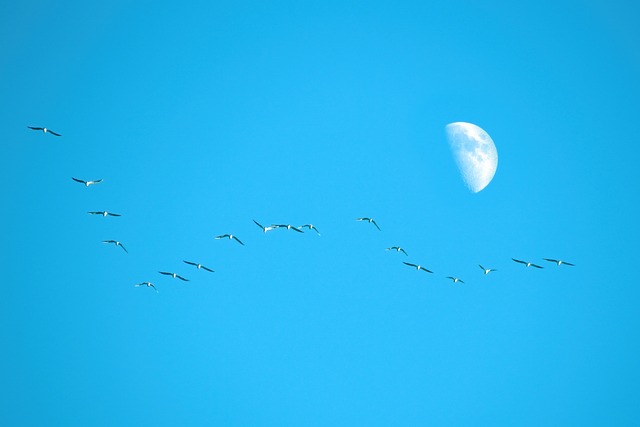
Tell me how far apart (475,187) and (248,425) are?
382 feet

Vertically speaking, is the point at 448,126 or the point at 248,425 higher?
the point at 448,126

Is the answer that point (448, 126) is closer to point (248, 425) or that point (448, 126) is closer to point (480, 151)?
point (480, 151)

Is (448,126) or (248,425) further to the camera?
(248,425)

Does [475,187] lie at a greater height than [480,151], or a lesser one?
lesser

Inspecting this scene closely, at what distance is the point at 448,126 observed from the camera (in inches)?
4503

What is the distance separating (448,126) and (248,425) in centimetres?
11719

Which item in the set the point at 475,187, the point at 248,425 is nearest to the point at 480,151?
the point at 475,187

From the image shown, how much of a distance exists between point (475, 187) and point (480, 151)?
6974 mm

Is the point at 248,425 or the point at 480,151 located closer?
the point at 480,151

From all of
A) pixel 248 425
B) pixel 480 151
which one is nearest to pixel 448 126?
pixel 480 151

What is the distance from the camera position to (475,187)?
355 feet

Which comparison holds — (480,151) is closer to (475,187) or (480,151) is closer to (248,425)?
(475,187)

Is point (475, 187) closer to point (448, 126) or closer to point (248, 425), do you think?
point (448, 126)

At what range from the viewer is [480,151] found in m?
112
